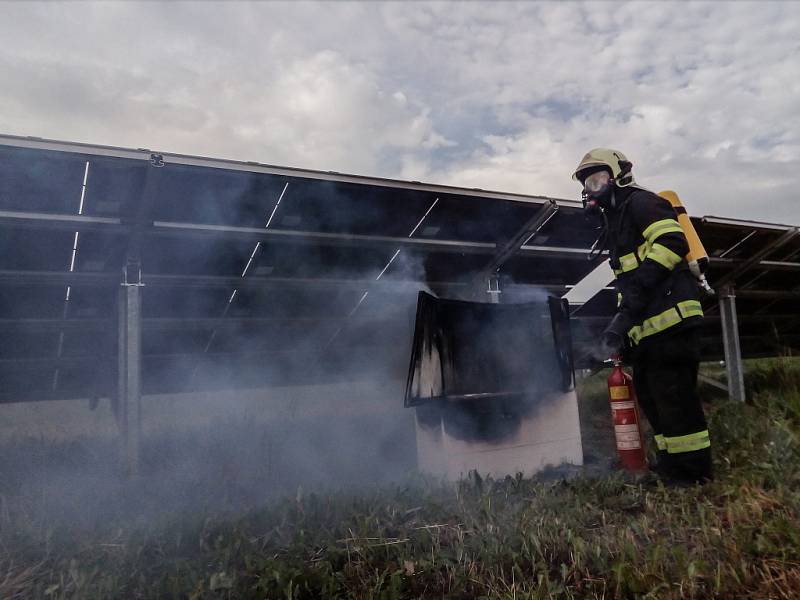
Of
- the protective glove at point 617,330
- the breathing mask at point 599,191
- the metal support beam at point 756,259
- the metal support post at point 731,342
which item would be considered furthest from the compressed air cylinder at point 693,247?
the metal support post at point 731,342

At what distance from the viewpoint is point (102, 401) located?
7.57 meters

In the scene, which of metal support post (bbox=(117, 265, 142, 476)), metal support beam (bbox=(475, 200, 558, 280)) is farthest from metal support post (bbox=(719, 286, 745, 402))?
metal support post (bbox=(117, 265, 142, 476))

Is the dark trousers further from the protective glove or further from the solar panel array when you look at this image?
the solar panel array

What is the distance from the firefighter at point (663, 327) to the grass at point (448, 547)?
0.99ft

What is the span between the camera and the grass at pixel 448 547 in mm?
2268

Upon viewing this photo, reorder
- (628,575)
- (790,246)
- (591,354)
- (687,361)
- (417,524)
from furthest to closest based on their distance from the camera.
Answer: (790,246) < (591,354) < (687,361) < (417,524) < (628,575)

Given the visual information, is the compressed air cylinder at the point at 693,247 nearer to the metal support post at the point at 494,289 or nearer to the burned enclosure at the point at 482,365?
the burned enclosure at the point at 482,365

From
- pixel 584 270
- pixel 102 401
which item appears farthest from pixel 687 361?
pixel 102 401

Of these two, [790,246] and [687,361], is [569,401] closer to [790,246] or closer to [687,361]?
[687,361]

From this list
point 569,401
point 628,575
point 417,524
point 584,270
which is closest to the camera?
point 628,575

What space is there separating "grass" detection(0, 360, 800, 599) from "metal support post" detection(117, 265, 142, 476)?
98 centimetres

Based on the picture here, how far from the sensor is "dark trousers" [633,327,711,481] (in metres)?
3.67

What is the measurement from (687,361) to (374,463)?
3037 mm

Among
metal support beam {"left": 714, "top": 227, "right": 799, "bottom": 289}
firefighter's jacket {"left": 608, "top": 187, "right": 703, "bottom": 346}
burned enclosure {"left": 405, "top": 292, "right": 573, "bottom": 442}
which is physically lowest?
burned enclosure {"left": 405, "top": 292, "right": 573, "bottom": 442}
